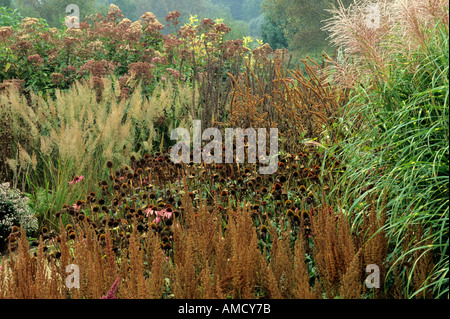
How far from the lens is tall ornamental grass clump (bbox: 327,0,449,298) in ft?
8.05

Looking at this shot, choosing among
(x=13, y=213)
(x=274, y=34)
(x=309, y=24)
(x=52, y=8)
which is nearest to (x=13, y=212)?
(x=13, y=213)

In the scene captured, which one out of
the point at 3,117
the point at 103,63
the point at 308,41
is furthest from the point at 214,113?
the point at 308,41

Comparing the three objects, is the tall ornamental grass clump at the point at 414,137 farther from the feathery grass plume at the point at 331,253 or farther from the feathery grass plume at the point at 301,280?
the feathery grass plume at the point at 301,280

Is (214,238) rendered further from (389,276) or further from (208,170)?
(208,170)

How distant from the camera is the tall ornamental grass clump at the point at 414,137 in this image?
2.45m

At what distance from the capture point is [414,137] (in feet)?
8.68

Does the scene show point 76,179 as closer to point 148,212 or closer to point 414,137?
point 148,212

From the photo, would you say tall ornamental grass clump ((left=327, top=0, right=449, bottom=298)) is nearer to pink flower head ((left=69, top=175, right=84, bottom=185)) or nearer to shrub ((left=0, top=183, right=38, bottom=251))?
pink flower head ((left=69, top=175, right=84, bottom=185))

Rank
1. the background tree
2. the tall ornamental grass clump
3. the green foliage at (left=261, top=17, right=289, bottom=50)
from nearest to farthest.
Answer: the tall ornamental grass clump
the background tree
the green foliage at (left=261, top=17, right=289, bottom=50)

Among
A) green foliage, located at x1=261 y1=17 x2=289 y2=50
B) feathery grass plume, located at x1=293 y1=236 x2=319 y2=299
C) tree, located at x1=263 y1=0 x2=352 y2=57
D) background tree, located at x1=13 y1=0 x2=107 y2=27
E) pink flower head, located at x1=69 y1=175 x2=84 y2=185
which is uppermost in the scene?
background tree, located at x1=13 y1=0 x2=107 y2=27

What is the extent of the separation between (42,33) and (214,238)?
23.3 feet

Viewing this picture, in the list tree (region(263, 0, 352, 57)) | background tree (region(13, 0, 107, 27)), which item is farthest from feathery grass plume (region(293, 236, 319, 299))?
background tree (region(13, 0, 107, 27))

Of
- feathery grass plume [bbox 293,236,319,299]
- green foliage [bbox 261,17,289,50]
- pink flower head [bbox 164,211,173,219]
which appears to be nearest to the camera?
feathery grass plume [bbox 293,236,319,299]
